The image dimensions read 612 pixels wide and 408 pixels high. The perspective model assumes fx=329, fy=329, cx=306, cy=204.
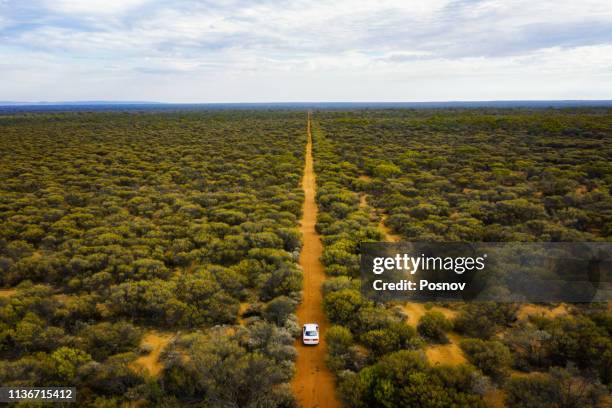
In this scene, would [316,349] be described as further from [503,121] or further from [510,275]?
[503,121]

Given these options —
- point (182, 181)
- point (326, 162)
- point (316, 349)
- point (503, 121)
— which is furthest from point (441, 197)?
point (503, 121)

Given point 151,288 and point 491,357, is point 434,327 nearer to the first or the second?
point 491,357

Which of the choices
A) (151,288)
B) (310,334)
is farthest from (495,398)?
(151,288)

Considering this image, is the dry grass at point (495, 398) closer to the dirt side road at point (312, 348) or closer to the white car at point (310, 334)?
the dirt side road at point (312, 348)

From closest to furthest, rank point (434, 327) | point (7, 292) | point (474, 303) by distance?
point (434, 327) < point (474, 303) < point (7, 292)

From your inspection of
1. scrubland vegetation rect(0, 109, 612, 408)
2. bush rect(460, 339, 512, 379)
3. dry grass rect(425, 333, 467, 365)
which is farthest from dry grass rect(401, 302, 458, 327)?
bush rect(460, 339, 512, 379)

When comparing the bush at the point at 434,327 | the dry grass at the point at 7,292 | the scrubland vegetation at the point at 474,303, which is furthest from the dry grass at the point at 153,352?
the bush at the point at 434,327
